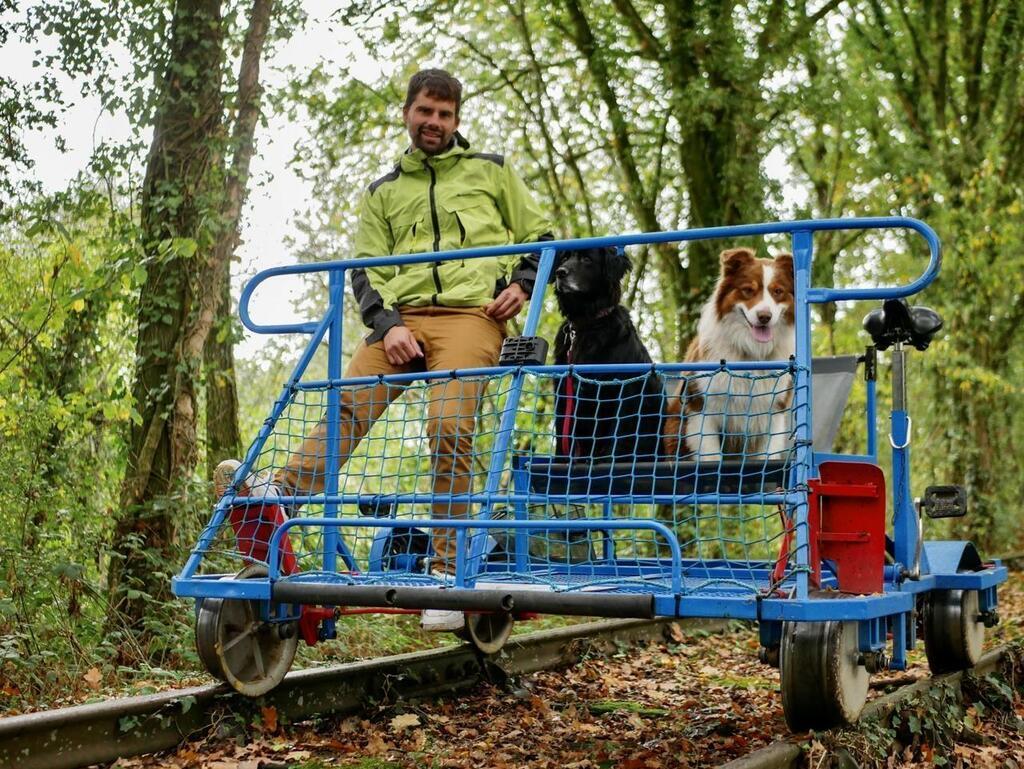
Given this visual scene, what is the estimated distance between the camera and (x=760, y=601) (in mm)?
3451

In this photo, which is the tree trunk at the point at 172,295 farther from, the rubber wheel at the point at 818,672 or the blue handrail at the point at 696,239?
the rubber wheel at the point at 818,672

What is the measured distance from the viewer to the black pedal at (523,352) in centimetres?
430

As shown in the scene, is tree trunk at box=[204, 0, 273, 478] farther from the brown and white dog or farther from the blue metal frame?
the brown and white dog

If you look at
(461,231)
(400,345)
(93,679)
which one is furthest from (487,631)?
(461,231)

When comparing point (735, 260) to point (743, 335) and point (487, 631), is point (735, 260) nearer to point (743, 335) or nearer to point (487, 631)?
point (743, 335)

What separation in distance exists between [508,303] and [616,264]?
3.65ft

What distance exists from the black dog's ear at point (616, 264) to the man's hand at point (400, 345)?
1352 millimetres

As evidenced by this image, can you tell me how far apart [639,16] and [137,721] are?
416 inches

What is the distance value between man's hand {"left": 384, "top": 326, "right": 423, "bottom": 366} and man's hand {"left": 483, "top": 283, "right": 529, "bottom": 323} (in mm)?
359

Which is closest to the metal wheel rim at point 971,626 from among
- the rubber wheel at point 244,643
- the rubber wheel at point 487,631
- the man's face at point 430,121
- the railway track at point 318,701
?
the railway track at point 318,701

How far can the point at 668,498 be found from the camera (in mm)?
4051

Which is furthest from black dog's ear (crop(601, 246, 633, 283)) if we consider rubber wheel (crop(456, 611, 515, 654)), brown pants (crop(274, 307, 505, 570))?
rubber wheel (crop(456, 611, 515, 654))

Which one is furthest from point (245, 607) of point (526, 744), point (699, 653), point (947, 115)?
point (947, 115)

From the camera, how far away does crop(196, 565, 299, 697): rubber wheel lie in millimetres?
4227
